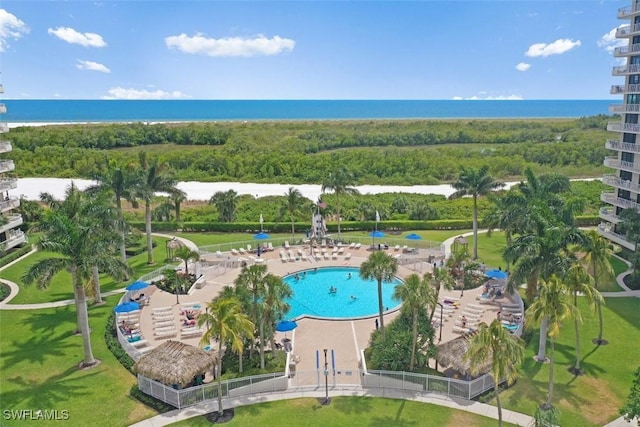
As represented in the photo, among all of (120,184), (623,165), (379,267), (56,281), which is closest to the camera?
(379,267)

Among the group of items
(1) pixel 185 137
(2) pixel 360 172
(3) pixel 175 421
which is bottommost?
(3) pixel 175 421

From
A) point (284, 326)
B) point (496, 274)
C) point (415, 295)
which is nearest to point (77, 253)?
point (284, 326)

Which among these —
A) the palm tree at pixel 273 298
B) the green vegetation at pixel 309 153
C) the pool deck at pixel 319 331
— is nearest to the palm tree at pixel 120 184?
the pool deck at pixel 319 331

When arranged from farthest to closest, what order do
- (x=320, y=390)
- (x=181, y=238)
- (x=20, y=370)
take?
(x=181, y=238), (x=20, y=370), (x=320, y=390)

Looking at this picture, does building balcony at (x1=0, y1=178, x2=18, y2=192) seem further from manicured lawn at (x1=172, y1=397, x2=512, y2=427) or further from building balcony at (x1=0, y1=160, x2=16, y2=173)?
manicured lawn at (x1=172, y1=397, x2=512, y2=427)

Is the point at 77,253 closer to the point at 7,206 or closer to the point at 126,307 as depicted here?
the point at 126,307

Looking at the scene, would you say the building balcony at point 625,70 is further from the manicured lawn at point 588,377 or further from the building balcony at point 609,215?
the manicured lawn at point 588,377

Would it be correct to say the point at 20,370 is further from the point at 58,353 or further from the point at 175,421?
the point at 175,421

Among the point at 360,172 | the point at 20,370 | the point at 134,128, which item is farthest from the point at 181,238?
the point at 134,128
